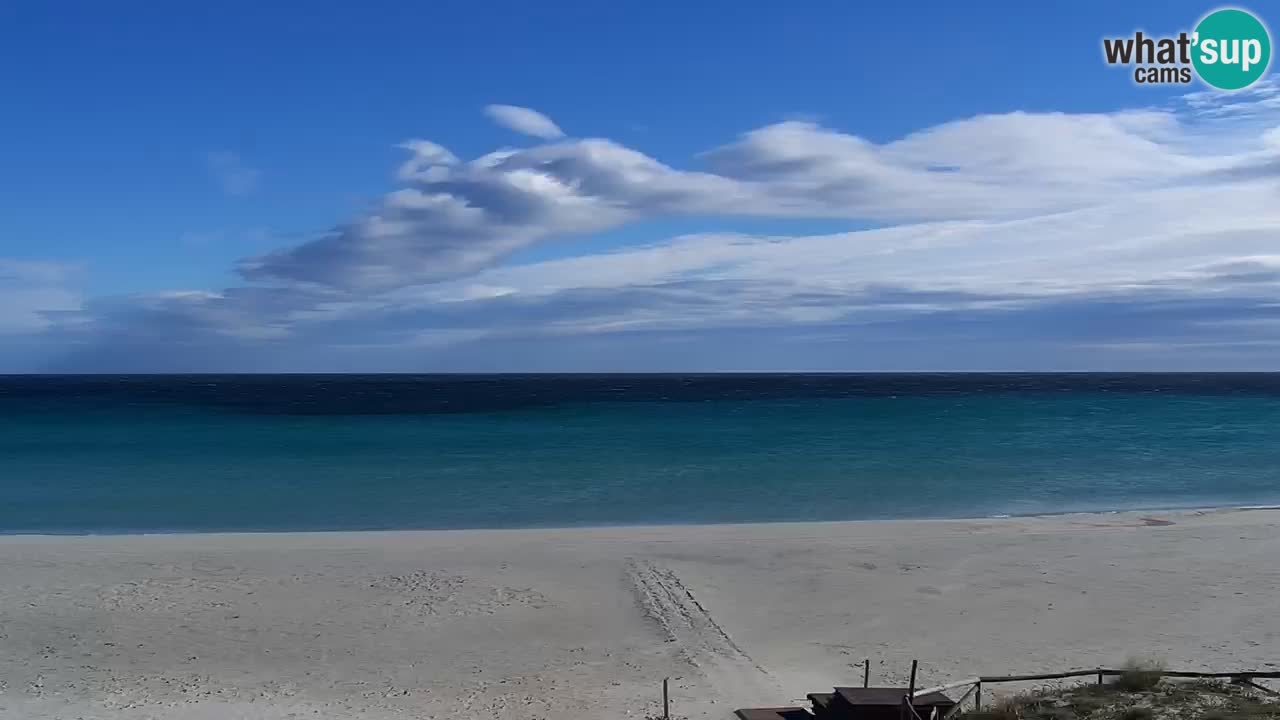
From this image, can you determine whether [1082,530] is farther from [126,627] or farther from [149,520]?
[149,520]

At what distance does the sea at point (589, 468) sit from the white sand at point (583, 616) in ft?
16.8

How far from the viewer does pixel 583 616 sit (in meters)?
16.9

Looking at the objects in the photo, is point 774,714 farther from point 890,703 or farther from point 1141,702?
point 1141,702

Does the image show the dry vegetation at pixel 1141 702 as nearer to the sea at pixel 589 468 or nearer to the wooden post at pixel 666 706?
the wooden post at pixel 666 706

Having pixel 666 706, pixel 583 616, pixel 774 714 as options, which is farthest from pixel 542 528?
pixel 774 714

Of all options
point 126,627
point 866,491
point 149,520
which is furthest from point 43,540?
point 866,491

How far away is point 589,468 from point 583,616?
2383 cm

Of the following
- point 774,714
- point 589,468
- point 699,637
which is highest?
point 589,468

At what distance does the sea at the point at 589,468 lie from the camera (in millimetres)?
29750

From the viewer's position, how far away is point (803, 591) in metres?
18.5

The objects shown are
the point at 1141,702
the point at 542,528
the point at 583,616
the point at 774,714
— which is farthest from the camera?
the point at 542,528

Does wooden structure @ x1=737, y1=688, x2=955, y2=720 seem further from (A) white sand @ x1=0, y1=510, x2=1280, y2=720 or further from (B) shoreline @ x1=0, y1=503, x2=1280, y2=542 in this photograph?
(B) shoreline @ x1=0, y1=503, x2=1280, y2=542

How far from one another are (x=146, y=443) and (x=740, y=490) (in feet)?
112

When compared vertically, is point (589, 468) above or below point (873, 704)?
below
